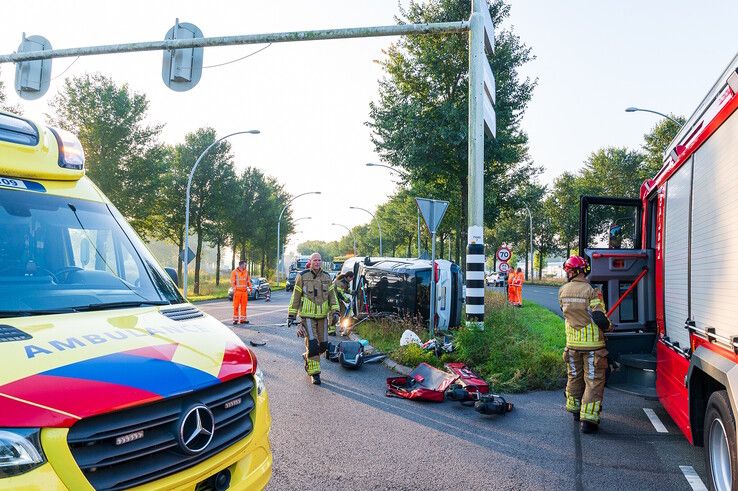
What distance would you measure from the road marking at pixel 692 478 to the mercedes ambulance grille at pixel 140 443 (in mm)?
3576

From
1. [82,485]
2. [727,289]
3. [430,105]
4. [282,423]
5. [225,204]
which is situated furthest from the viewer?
[225,204]

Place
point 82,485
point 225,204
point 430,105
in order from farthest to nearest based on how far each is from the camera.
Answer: point 225,204 < point 430,105 < point 82,485

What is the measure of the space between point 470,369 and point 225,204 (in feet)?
103

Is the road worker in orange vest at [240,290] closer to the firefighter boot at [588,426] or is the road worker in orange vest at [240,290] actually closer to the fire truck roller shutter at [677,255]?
the firefighter boot at [588,426]

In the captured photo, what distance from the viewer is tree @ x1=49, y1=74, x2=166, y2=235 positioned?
28484 millimetres

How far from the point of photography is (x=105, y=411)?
2043 mm

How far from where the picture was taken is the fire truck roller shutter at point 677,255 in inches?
191

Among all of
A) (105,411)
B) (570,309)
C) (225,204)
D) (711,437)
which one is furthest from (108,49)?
(225,204)

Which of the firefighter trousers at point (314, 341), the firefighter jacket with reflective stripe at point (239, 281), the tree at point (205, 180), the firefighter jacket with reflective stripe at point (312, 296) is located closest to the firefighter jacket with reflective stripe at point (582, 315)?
the firefighter trousers at point (314, 341)

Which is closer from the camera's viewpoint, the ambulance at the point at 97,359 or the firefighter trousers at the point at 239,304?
the ambulance at the point at 97,359

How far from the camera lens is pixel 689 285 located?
15.4ft

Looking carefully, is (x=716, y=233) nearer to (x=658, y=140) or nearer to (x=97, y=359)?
(x=97, y=359)

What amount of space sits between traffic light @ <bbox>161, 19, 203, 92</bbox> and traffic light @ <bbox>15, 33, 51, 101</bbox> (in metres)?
3.21

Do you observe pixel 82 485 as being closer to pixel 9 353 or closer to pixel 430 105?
pixel 9 353
